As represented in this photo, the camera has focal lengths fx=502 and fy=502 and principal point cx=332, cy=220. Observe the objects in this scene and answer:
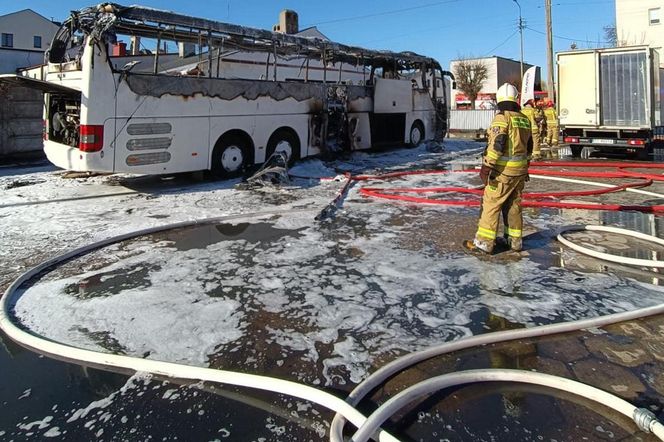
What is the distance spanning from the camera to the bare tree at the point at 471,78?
178 feet

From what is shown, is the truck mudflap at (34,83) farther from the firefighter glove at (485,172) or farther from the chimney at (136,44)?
the firefighter glove at (485,172)

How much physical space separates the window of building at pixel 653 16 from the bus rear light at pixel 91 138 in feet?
120

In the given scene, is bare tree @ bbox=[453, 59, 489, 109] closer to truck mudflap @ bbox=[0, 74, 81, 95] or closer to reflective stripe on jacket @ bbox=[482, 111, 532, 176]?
truck mudflap @ bbox=[0, 74, 81, 95]

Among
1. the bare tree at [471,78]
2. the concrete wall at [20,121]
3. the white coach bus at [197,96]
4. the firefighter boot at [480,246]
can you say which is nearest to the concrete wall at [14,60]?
the concrete wall at [20,121]

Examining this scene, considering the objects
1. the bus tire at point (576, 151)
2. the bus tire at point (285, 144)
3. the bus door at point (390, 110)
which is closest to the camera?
the bus tire at point (285, 144)

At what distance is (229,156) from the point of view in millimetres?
10133

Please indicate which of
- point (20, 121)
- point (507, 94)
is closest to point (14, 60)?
point (20, 121)

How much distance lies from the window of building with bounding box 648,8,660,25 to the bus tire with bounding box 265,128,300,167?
32073 millimetres

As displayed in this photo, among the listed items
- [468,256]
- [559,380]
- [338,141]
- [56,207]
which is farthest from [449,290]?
[338,141]

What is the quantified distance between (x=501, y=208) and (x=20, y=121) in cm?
1382

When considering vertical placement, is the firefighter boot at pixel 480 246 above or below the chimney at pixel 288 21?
below

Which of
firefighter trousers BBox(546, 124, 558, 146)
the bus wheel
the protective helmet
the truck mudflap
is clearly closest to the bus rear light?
the truck mudflap

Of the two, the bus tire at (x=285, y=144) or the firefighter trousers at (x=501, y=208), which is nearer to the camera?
the firefighter trousers at (x=501, y=208)

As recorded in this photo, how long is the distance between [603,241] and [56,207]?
754cm
